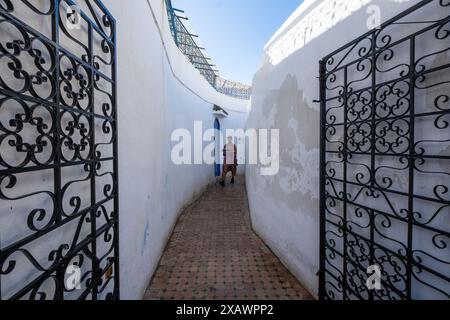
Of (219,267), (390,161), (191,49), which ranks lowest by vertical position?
(219,267)

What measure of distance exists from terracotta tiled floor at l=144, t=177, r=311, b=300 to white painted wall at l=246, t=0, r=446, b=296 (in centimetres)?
23

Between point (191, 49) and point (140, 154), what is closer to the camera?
point (140, 154)

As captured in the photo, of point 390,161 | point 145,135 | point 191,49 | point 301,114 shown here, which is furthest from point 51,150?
point 191,49

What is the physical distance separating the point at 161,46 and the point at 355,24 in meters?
2.44

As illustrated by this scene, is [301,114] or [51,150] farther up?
[301,114]

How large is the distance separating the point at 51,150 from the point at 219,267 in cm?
230

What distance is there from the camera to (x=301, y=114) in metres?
2.33

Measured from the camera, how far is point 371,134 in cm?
142

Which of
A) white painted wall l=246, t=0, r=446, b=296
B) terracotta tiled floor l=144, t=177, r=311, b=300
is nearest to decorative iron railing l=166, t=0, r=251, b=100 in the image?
white painted wall l=246, t=0, r=446, b=296

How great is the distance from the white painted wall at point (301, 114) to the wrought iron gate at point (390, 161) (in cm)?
18

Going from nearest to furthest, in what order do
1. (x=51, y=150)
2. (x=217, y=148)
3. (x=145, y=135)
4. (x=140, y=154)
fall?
1. (x=51, y=150)
2. (x=140, y=154)
3. (x=145, y=135)
4. (x=217, y=148)

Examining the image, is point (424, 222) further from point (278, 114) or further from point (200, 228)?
point (200, 228)

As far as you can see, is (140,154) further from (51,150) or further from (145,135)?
(51,150)
